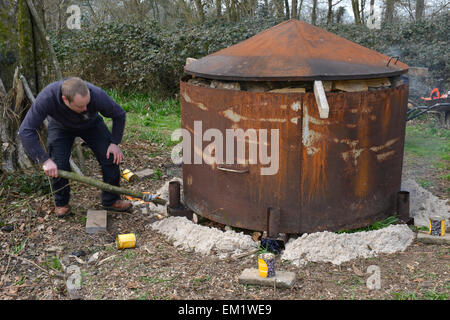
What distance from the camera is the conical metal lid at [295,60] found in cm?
362

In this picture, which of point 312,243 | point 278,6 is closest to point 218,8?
point 278,6

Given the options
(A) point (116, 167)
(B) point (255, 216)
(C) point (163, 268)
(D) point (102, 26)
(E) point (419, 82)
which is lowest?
(C) point (163, 268)

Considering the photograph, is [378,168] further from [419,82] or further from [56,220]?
[419,82]

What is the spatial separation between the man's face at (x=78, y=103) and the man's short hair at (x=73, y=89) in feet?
0.08

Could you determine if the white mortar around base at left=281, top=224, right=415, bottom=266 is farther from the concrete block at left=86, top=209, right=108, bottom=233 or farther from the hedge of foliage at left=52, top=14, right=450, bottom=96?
the hedge of foliage at left=52, top=14, right=450, bottom=96

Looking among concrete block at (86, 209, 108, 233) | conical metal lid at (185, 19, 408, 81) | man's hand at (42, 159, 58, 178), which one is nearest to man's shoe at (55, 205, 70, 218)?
concrete block at (86, 209, 108, 233)

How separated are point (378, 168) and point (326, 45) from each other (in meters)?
1.14

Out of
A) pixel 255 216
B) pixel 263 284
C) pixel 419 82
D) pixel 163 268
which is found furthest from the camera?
pixel 419 82

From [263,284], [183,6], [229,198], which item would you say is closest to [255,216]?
[229,198]

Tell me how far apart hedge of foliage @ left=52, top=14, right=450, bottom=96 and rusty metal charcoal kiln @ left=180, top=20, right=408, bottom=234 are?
5297 mm

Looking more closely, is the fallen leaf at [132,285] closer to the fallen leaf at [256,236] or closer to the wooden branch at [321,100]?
the fallen leaf at [256,236]

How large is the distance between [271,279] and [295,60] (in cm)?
Result: 172

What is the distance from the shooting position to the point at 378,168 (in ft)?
13.0

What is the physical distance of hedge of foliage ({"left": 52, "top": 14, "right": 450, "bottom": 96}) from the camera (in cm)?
909
